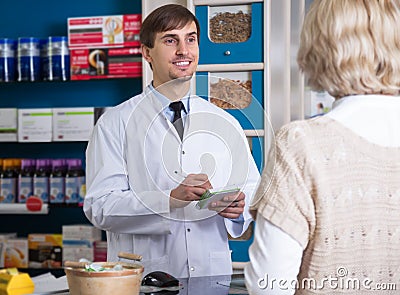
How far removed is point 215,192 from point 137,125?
0.47 metres

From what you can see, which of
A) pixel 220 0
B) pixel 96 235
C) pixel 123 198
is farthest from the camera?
pixel 96 235

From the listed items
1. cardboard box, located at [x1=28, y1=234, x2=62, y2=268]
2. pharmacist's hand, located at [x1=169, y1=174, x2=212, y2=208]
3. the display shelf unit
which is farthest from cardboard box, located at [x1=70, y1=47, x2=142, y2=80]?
pharmacist's hand, located at [x1=169, y1=174, x2=212, y2=208]

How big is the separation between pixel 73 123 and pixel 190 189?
2170mm

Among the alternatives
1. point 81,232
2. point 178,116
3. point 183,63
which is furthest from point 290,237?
point 81,232

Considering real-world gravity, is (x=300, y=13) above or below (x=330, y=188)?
above

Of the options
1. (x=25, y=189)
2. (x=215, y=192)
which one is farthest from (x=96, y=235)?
(x=215, y=192)

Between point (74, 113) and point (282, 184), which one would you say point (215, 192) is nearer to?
point (282, 184)

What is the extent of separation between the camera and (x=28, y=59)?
4.27 meters

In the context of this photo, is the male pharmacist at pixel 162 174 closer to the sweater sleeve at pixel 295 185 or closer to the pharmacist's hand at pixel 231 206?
the pharmacist's hand at pixel 231 206

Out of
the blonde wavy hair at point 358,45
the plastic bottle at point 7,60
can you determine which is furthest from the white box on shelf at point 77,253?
the blonde wavy hair at point 358,45

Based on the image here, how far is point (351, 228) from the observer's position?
136 centimetres

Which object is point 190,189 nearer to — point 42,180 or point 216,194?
point 216,194

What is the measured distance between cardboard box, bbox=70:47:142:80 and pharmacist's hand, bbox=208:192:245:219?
6.79 ft

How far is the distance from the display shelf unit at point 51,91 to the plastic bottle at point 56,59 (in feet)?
0.84
